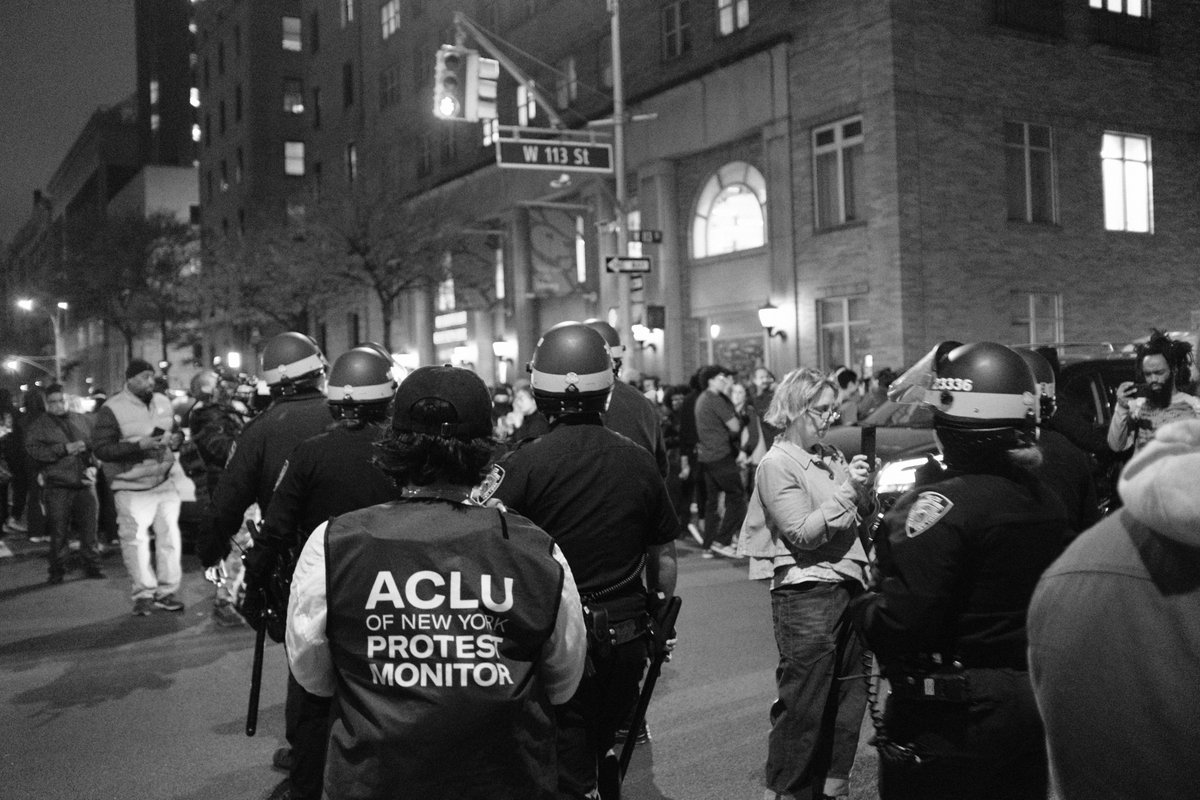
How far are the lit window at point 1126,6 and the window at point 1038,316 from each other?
21.1 ft

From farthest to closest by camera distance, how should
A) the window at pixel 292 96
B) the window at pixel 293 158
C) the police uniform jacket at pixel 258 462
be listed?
the window at pixel 292 96, the window at pixel 293 158, the police uniform jacket at pixel 258 462

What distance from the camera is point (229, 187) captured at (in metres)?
61.3

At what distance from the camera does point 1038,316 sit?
23.4 m

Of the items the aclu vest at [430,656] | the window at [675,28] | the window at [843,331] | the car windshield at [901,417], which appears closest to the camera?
the aclu vest at [430,656]

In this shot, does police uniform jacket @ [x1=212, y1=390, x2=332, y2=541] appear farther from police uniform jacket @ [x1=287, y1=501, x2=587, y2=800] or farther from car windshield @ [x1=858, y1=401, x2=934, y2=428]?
car windshield @ [x1=858, y1=401, x2=934, y2=428]

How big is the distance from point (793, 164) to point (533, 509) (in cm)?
2067

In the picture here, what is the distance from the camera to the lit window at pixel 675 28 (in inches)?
1066

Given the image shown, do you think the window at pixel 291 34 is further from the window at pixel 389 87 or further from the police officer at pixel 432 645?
the police officer at pixel 432 645

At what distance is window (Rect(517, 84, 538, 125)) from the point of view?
111 feet

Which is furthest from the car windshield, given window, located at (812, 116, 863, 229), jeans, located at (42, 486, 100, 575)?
window, located at (812, 116, 863, 229)

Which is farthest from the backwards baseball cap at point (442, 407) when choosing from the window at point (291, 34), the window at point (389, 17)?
the window at point (291, 34)

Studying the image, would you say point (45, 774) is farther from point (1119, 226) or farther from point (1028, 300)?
point (1119, 226)

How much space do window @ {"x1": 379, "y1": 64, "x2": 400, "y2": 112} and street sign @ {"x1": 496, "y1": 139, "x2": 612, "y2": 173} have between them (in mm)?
24669

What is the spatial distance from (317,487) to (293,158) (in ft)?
188
